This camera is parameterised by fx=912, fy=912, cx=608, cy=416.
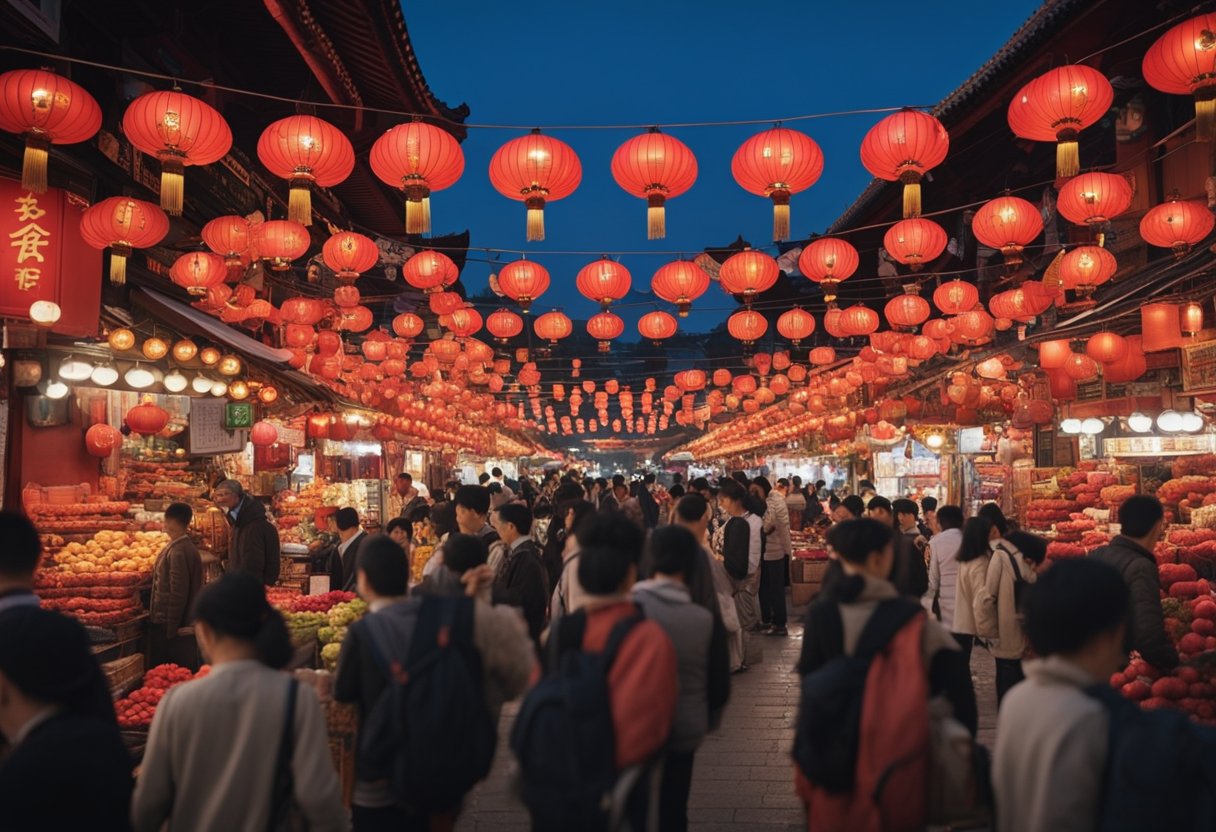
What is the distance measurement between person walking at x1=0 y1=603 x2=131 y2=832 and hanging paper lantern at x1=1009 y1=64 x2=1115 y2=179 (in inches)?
310

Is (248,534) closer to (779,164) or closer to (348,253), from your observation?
(348,253)

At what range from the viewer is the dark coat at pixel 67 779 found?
264cm

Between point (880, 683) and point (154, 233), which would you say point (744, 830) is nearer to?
point (880, 683)

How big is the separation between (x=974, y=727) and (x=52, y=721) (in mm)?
3431

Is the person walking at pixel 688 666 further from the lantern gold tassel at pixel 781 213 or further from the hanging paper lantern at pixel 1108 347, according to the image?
the hanging paper lantern at pixel 1108 347

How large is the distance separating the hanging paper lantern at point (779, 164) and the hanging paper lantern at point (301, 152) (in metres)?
3.78

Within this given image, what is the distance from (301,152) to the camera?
8297mm

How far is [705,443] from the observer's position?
53469 mm

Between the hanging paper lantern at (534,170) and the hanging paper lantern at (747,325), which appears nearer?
the hanging paper lantern at (534,170)

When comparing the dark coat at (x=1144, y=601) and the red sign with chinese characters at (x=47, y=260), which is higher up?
the red sign with chinese characters at (x=47, y=260)

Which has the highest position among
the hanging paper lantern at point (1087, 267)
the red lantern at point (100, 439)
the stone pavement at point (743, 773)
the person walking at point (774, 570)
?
the hanging paper lantern at point (1087, 267)

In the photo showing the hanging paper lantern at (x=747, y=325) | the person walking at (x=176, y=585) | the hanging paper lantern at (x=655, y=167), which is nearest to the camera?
the hanging paper lantern at (x=655, y=167)

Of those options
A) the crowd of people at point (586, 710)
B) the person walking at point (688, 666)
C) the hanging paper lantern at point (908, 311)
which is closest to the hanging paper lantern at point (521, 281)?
the hanging paper lantern at point (908, 311)

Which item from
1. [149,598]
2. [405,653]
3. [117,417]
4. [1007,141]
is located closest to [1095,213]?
[1007,141]
